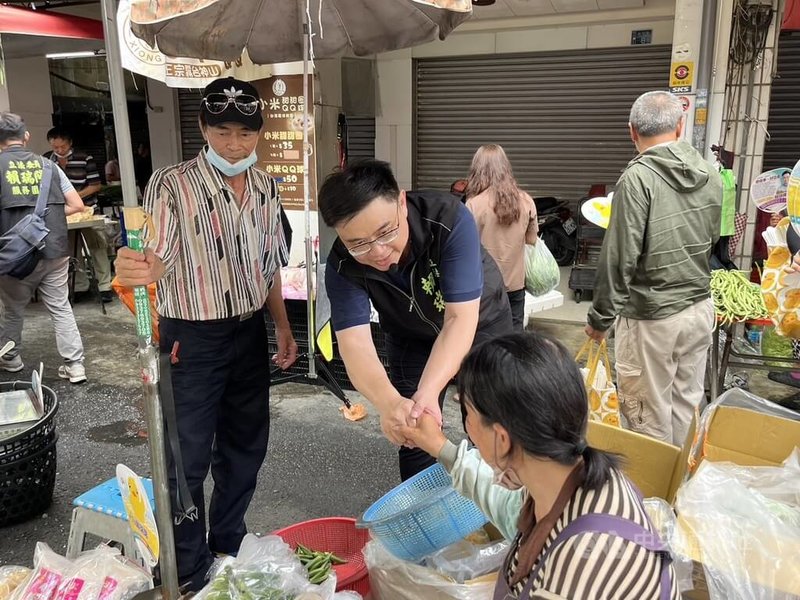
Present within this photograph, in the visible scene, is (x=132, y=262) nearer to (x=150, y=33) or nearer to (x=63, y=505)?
(x=150, y=33)

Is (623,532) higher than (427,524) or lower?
higher

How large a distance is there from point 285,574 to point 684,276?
2540 millimetres

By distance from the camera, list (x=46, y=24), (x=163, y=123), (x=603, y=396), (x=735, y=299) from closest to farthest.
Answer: (x=603, y=396), (x=735, y=299), (x=46, y=24), (x=163, y=123)

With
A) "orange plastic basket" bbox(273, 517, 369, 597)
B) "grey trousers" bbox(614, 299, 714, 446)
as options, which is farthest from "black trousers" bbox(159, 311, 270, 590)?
"grey trousers" bbox(614, 299, 714, 446)

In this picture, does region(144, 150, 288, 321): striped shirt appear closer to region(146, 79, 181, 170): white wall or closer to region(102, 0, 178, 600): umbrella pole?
region(102, 0, 178, 600): umbrella pole

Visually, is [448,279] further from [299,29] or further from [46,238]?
[46,238]

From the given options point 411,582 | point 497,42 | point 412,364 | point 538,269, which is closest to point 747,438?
point 412,364

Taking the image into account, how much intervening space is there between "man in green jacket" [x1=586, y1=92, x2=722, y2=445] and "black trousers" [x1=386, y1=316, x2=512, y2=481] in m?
0.98

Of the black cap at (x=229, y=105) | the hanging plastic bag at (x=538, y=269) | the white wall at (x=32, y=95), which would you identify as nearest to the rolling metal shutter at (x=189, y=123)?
the white wall at (x=32, y=95)

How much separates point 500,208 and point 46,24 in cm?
592

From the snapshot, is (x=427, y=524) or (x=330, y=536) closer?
(x=427, y=524)

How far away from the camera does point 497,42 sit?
8.35 m

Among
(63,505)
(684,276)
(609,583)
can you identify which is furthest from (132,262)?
(684,276)

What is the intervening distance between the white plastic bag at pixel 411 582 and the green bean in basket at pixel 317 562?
0.50ft
